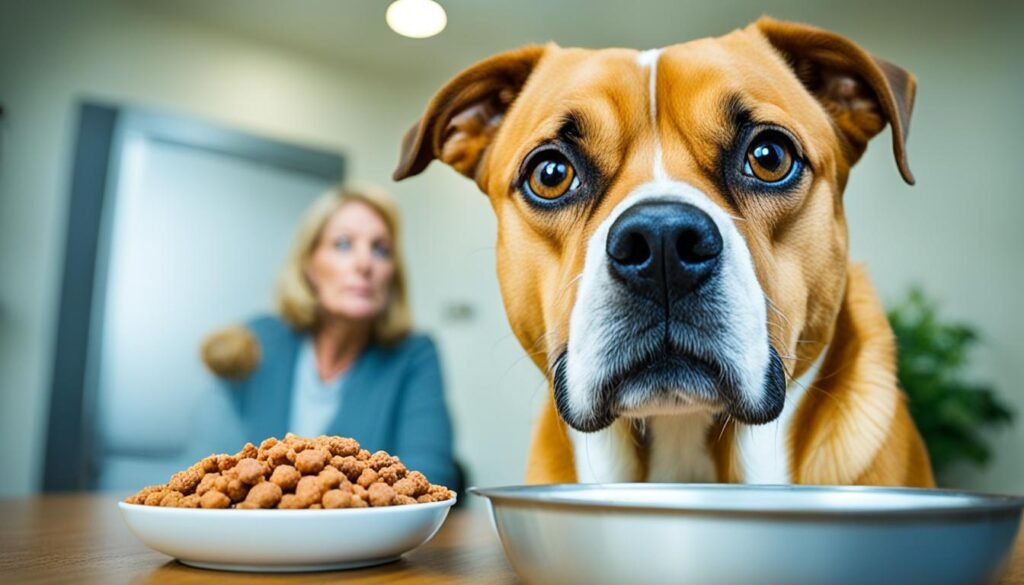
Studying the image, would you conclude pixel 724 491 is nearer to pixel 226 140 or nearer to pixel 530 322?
pixel 530 322

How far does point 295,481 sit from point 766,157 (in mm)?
657

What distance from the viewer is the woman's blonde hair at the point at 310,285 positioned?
9.25 ft

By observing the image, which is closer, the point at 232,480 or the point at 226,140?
the point at 232,480

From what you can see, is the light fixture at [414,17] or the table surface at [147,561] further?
the light fixture at [414,17]

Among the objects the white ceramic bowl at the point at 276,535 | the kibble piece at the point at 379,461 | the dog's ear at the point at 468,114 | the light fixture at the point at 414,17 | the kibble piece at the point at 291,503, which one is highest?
the light fixture at the point at 414,17

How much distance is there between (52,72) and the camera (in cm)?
352

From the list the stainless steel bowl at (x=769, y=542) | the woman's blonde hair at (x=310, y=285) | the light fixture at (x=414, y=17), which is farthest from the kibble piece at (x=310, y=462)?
the woman's blonde hair at (x=310, y=285)

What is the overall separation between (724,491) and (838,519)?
9.7 inches

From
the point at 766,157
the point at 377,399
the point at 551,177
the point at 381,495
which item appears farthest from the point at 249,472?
the point at 377,399

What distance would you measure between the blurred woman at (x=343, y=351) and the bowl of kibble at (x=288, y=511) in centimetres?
174

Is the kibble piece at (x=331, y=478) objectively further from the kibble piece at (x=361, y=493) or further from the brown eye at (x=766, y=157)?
the brown eye at (x=766, y=157)

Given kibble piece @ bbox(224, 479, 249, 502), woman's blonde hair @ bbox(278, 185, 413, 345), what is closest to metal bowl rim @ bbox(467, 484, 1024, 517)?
kibble piece @ bbox(224, 479, 249, 502)

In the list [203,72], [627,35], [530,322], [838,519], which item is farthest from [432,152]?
[203,72]

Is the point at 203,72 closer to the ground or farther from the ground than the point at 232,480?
farther from the ground
